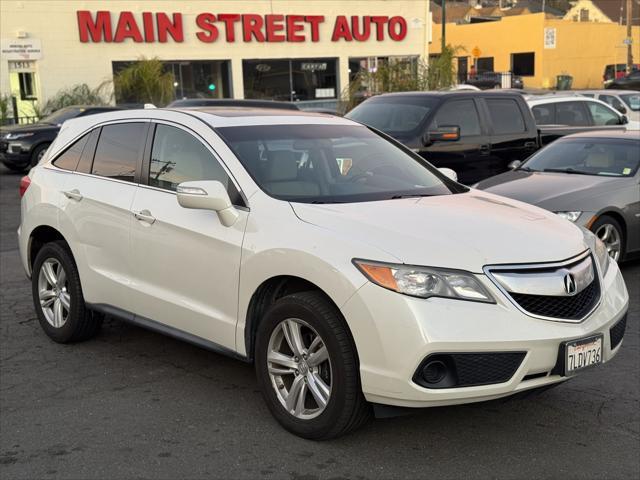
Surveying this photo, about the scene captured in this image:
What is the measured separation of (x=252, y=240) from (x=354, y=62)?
30308mm

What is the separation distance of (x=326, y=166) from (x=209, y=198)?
2.79ft

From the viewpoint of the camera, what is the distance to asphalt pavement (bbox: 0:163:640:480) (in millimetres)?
3859

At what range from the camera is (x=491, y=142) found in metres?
11.5

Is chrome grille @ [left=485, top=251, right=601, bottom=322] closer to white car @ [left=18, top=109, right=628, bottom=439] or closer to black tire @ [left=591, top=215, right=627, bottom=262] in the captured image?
white car @ [left=18, top=109, right=628, bottom=439]

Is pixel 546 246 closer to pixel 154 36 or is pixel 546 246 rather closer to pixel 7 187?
pixel 7 187

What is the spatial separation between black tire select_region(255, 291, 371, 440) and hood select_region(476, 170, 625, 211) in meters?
4.27

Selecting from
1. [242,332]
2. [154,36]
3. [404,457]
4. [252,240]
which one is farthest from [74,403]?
[154,36]

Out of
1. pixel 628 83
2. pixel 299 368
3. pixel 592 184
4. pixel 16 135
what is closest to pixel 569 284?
pixel 299 368

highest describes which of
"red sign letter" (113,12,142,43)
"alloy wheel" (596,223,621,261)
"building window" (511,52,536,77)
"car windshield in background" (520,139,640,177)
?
"red sign letter" (113,12,142,43)

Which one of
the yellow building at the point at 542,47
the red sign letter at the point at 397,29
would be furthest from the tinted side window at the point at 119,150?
the yellow building at the point at 542,47

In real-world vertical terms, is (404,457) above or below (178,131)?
below

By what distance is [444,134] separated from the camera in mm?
10375

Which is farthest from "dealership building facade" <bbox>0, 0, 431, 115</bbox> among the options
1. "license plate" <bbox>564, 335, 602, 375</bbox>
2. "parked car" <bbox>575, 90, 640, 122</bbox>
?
"license plate" <bbox>564, 335, 602, 375</bbox>

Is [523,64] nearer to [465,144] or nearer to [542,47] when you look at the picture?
[542,47]
